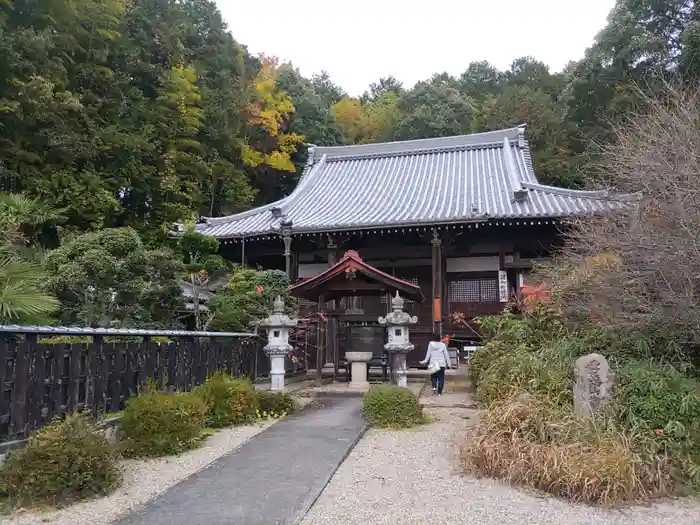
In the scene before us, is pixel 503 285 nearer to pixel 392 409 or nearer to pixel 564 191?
pixel 564 191

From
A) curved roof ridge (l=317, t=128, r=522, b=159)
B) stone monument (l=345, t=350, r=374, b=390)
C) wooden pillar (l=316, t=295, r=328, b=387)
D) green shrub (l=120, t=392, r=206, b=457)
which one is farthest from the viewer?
curved roof ridge (l=317, t=128, r=522, b=159)

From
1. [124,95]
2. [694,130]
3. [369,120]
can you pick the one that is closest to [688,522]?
[694,130]

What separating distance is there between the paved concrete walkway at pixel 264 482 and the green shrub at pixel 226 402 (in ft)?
2.17

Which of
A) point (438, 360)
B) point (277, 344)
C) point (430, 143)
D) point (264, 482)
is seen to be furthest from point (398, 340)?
point (430, 143)

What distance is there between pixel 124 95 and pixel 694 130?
21.5 m

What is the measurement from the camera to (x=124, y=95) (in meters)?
22.2

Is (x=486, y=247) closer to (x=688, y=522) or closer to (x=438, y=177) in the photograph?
(x=438, y=177)

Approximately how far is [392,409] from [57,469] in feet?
14.2

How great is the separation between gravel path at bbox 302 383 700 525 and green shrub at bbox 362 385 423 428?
4.79 feet

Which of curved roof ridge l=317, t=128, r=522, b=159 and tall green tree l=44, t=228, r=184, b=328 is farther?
curved roof ridge l=317, t=128, r=522, b=159

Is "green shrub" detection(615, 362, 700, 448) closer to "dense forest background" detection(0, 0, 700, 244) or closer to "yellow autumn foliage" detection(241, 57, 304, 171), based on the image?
"dense forest background" detection(0, 0, 700, 244)

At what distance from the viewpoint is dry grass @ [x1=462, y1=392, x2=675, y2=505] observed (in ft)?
15.3

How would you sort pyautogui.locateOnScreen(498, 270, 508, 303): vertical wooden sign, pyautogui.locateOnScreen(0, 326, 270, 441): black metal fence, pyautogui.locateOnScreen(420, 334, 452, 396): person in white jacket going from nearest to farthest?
pyautogui.locateOnScreen(0, 326, 270, 441): black metal fence
pyautogui.locateOnScreen(420, 334, 452, 396): person in white jacket
pyautogui.locateOnScreen(498, 270, 508, 303): vertical wooden sign

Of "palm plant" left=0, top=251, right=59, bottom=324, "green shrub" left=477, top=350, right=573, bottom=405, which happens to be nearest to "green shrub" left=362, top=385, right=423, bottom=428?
"green shrub" left=477, top=350, right=573, bottom=405
